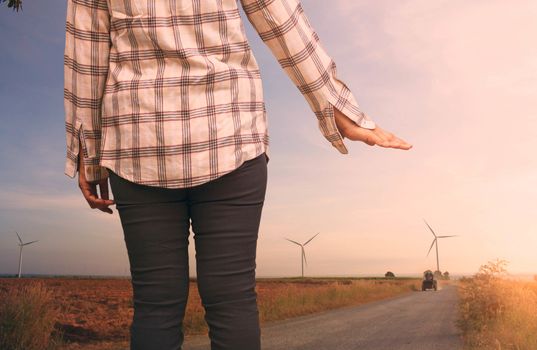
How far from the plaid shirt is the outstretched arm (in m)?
0.24

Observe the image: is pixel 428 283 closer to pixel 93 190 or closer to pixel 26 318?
pixel 26 318

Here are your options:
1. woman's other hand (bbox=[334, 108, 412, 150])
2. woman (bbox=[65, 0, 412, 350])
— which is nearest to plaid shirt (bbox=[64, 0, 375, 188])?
woman (bbox=[65, 0, 412, 350])

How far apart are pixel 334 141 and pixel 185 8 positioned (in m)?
0.80

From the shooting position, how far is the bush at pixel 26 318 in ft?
23.0

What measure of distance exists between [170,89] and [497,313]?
1031 cm

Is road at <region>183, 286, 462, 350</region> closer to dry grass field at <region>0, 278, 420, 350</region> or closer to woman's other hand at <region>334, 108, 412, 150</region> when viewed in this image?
dry grass field at <region>0, 278, 420, 350</region>

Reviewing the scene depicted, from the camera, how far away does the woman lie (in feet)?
5.78

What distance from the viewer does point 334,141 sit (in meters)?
2.28

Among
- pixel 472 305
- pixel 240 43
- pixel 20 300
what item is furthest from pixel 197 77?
pixel 472 305

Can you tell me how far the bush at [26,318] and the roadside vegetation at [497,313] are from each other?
6.20 m

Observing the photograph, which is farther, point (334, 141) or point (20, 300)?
point (20, 300)

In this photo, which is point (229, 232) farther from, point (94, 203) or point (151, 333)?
point (94, 203)

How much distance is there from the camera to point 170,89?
5.88ft

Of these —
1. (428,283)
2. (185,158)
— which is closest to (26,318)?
(185,158)
